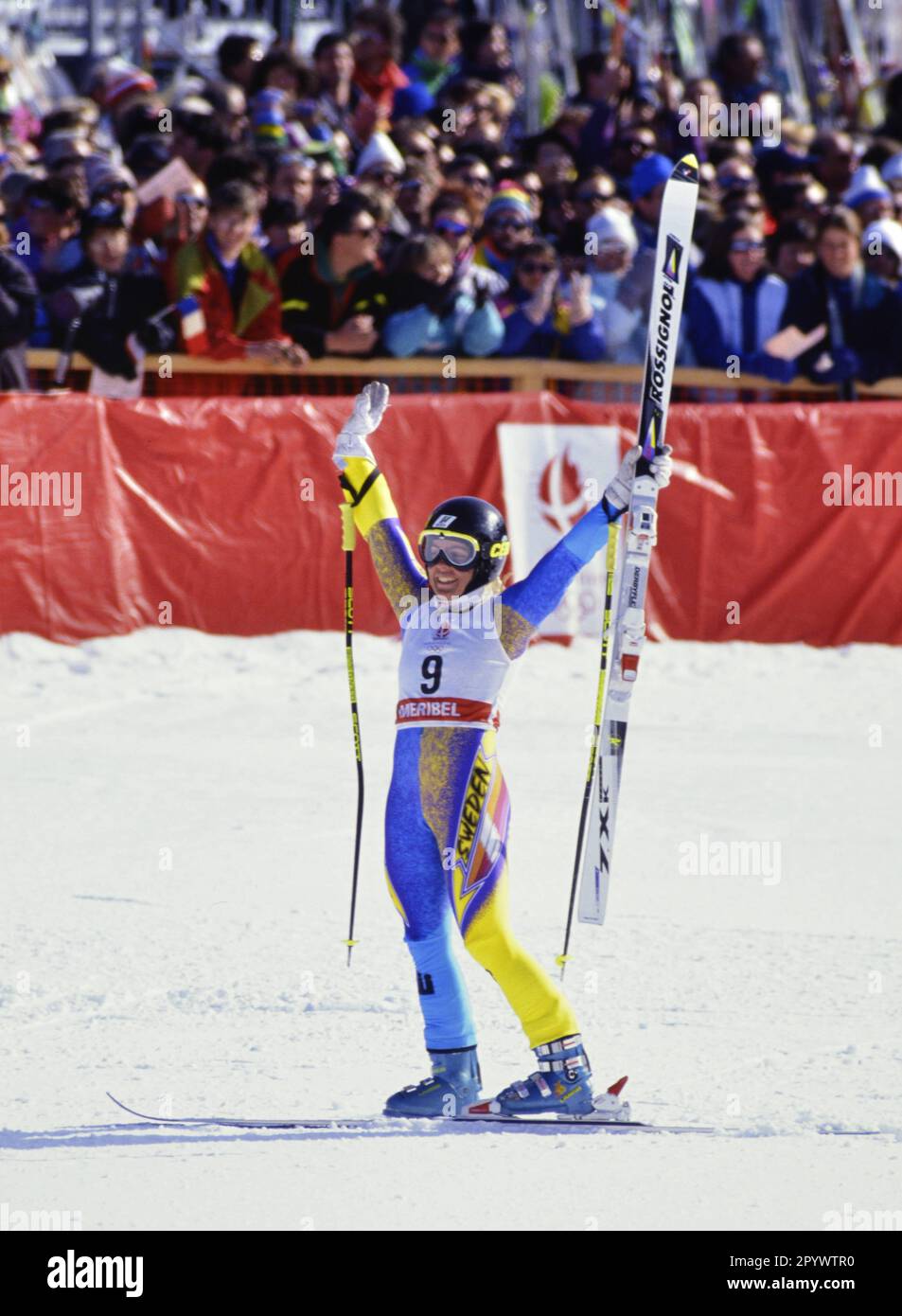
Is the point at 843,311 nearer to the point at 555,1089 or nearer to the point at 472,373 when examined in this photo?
the point at 472,373

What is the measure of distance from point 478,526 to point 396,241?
7.42m

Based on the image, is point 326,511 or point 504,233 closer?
point 326,511

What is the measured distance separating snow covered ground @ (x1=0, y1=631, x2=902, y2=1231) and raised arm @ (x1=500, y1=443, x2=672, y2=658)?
1.34 metres

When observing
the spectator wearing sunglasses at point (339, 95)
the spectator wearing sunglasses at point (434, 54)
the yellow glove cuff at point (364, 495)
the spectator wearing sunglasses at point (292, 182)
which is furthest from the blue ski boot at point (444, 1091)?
the spectator wearing sunglasses at point (434, 54)

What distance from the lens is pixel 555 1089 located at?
5430mm

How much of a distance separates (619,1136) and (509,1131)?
Answer: 0.29m

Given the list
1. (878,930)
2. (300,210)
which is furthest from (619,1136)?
(300,210)

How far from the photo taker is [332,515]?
12.3m

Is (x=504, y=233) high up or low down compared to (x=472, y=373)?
up

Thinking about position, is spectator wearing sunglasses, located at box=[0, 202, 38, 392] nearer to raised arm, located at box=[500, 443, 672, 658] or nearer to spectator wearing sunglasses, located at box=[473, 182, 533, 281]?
spectator wearing sunglasses, located at box=[473, 182, 533, 281]

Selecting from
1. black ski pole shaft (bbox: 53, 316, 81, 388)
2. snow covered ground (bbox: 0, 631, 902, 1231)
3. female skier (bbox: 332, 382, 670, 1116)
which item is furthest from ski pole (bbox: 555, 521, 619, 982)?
black ski pole shaft (bbox: 53, 316, 81, 388)

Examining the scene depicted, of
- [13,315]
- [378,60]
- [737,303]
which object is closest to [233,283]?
[13,315]

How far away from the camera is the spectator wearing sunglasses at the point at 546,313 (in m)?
12.1

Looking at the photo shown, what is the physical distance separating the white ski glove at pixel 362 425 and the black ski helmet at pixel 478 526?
0.42m
